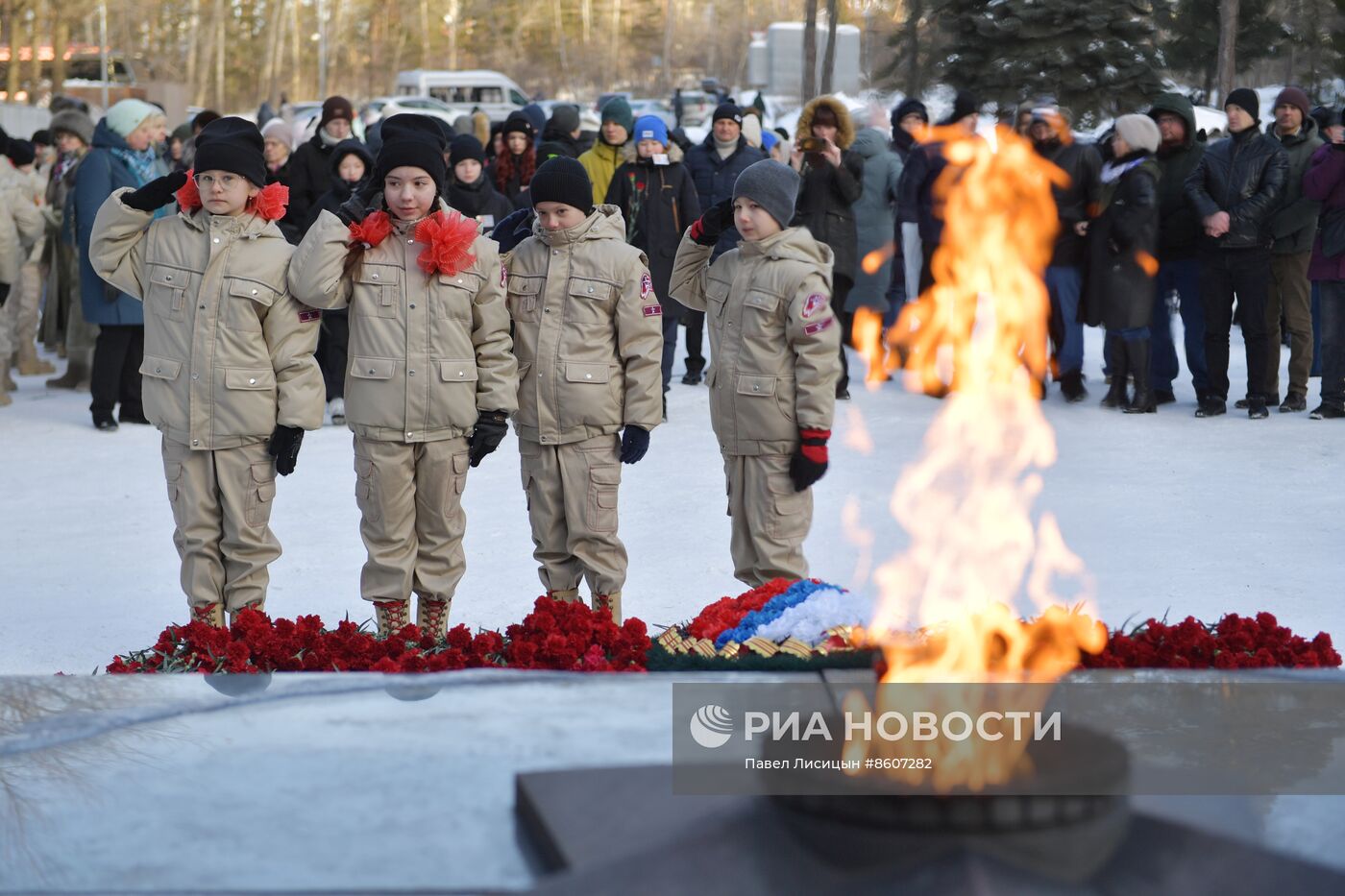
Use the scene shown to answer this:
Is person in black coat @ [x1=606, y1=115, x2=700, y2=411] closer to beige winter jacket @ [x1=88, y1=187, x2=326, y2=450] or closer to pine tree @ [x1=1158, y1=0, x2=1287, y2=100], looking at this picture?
beige winter jacket @ [x1=88, y1=187, x2=326, y2=450]

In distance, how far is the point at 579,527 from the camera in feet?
17.6

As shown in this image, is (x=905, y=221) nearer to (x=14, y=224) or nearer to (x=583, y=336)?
(x=14, y=224)

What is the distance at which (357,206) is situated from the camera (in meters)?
5.13

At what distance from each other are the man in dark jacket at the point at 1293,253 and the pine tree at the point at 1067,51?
12.8 meters

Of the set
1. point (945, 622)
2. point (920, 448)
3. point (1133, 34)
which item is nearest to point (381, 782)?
point (945, 622)

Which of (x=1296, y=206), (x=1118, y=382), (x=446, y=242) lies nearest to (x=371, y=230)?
(x=446, y=242)

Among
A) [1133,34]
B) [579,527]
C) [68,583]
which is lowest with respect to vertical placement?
[68,583]

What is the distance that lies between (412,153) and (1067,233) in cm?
642

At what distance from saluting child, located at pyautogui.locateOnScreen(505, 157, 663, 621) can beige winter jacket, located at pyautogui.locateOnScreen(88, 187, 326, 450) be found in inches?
31.0

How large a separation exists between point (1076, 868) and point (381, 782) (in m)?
1.33

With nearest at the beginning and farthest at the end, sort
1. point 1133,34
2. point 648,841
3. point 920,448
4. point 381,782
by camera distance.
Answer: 1. point 648,841
2. point 381,782
3. point 920,448
4. point 1133,34

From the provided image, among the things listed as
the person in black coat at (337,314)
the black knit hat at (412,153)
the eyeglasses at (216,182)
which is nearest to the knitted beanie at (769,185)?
the black knit hat at (412,153)

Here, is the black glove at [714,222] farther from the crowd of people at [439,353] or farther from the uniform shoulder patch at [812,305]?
the uniform shoulder patch at [812,305]

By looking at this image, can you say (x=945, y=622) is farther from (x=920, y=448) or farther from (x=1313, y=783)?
(x=920, y=448)
